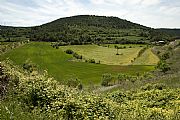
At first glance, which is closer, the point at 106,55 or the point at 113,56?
the point at 113,56

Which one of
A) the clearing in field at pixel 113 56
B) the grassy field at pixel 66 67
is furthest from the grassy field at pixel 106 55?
the grassy field at pixel 66 67

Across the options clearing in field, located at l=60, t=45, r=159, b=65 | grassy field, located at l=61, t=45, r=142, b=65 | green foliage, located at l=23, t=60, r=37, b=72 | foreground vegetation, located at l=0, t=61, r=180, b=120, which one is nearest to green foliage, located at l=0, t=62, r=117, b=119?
foreground vegetation, located at l=0, t=61, r=180, b=120

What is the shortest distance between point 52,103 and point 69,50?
377 ft

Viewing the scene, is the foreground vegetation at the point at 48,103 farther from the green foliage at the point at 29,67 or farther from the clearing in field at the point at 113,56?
the clearing in field at the point at 113,56

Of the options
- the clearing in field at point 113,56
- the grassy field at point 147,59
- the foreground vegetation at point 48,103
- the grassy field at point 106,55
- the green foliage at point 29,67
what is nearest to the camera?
the foreground vegetation at point 48,103

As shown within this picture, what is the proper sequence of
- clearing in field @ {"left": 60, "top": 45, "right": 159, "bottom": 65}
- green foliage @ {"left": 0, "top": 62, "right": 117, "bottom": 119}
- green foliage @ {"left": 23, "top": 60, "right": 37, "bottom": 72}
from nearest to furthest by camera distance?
1. green foliage @ {"left": 0, "top": 62, "right": 117, "bottom": 119}
2. green foliage @ {"left": 23, "top": 60, "right": 37, "bottom": 72}
3. clearing in field @ {"left": 60, "top": 45, "right": 159, "bottom": 65}

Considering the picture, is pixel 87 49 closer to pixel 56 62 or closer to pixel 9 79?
pixel 56 62

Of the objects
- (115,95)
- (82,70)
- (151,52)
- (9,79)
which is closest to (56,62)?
(82,70)

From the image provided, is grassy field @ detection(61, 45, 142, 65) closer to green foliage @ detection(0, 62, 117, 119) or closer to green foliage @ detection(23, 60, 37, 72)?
green foliage @ detection(23, 60, 37, 72)

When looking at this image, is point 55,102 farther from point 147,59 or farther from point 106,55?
point 106,55

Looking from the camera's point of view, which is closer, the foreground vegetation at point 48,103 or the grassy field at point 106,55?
the foreground vegetation at point 48,103

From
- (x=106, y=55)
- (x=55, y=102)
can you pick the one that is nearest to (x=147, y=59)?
(x=106, y=55)

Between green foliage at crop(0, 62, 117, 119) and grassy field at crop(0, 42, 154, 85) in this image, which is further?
grassy field at crop(0, 42, 154, 85)

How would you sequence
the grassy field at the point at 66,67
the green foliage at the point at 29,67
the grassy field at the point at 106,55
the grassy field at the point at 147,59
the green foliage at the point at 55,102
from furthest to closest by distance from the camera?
the grassy field at the point at 106,55, the grassy field at the point at 147,59, the grassy field at the point at 66,67, the green foliage at the point at 29,67, the green foliage at the point at 55,102
